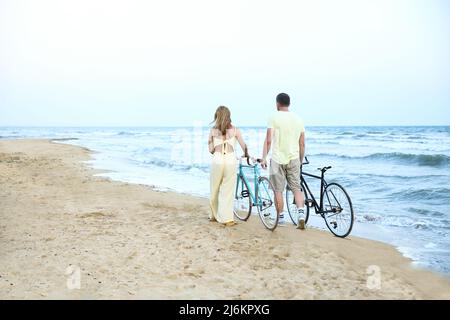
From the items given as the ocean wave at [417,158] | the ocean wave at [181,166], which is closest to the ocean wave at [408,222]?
the ocean wave at [181,166]

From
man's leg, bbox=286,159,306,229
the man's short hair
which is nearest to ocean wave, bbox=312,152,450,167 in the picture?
man's leg, bbox=286,159,306,229

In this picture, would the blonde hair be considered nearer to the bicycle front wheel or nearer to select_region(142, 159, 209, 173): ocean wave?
the bicycle front wheel

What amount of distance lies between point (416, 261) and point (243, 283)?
2441 millimetres

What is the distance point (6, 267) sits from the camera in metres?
4.41

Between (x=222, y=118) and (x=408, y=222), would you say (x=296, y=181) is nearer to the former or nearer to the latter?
(x=222, y=118)

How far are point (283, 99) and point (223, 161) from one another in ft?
4.17

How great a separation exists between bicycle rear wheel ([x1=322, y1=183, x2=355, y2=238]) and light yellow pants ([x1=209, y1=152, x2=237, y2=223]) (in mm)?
1403

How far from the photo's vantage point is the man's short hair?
5.60 m

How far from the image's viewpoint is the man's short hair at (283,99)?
18.4 feet

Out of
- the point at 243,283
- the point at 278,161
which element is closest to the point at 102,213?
the point at 278,161

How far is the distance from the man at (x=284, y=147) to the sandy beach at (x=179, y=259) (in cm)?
70

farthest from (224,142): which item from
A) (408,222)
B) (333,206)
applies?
(408,222)

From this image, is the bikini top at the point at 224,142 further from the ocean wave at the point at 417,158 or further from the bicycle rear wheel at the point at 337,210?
the ocean wave at the point at 417,158
